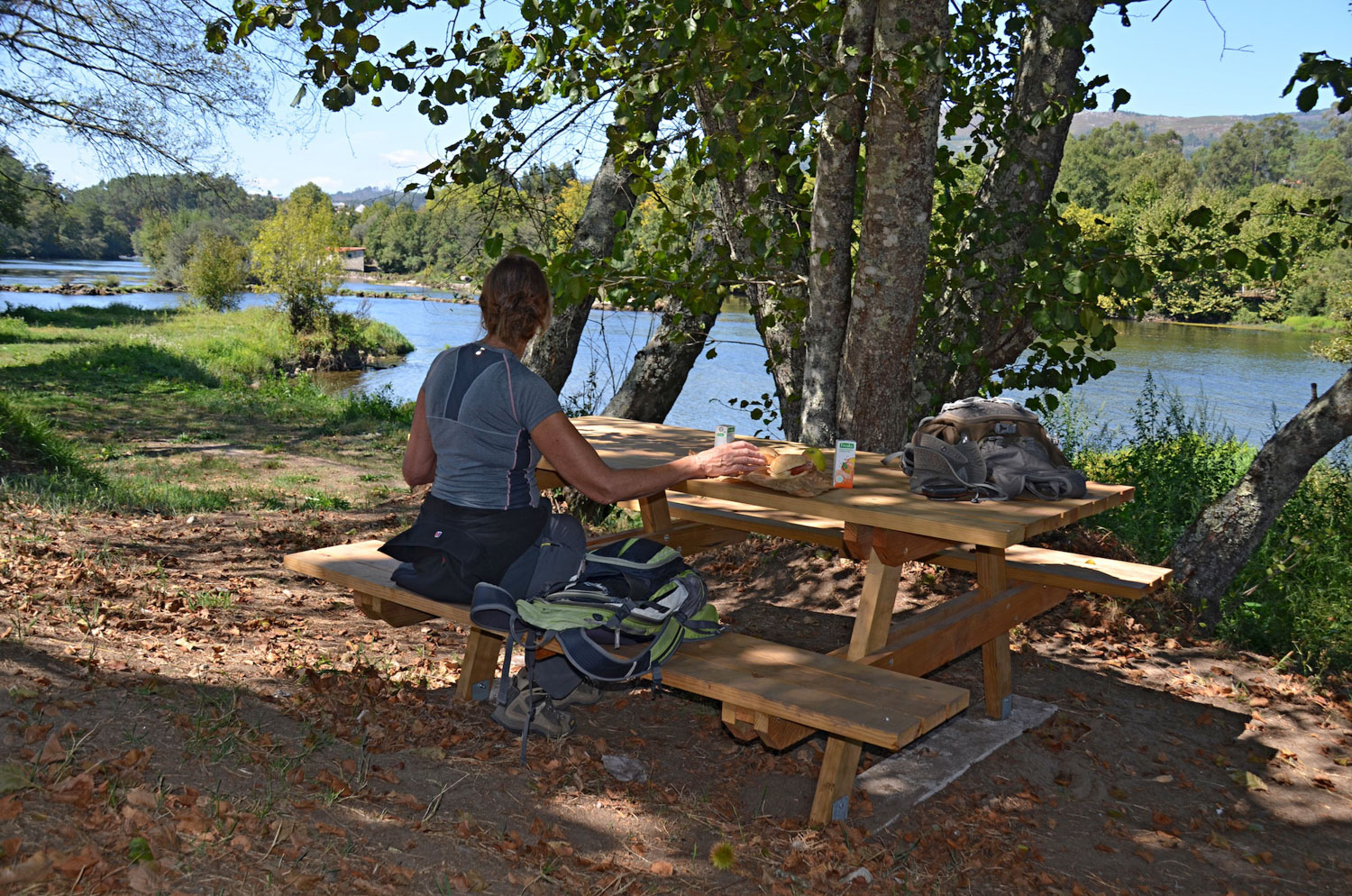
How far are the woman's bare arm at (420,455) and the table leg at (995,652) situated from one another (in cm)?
233

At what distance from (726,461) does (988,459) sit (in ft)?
3.35

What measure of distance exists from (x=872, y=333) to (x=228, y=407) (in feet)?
40.7

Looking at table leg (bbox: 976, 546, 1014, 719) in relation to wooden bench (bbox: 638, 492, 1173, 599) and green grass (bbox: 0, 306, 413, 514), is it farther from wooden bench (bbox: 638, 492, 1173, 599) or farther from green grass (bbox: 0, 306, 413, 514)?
green grass (bbox: 0, 306, 413, 514)

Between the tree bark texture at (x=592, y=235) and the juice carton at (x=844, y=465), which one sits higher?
the tree bark texture at (x=592, y=235)

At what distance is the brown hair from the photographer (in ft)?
11.2

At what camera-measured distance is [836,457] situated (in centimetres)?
376

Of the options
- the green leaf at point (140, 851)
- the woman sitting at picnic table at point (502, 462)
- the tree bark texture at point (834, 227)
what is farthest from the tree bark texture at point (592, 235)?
the green leaf at point (140, 851)

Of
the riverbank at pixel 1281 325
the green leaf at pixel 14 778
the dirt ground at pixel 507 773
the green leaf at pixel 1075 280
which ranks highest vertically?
the green leaf at pixel 1075 280

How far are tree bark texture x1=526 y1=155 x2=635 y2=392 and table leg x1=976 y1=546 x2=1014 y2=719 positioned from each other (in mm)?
4207

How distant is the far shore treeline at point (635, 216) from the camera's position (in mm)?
7773

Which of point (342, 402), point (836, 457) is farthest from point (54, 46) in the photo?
point (836, 457)

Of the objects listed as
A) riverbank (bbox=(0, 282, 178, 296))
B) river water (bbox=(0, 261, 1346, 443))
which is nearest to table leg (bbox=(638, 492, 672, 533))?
river water (bbox=(0, 261, 1346, 443))

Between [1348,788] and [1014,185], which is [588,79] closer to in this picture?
[1014,185]

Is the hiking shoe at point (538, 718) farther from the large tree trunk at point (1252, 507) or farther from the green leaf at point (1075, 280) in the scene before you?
the large tree trunk at point (1252, 507)
